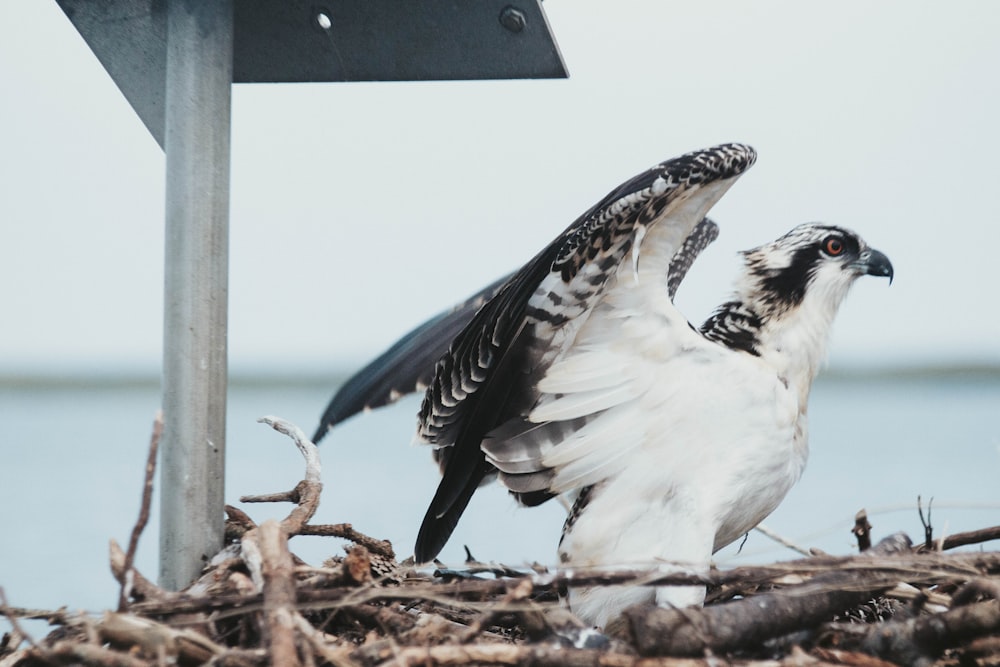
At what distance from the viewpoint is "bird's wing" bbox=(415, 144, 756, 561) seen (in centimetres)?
245

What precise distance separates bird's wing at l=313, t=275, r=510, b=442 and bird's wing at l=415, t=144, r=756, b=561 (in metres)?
0.37

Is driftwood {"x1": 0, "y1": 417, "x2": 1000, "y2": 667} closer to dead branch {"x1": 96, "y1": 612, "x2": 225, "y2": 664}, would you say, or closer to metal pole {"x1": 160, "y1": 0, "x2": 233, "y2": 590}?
dead branch {"x1": 96, "y1": 612, "x2": 225, "y2": 664}

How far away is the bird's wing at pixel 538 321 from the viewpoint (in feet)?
8.03

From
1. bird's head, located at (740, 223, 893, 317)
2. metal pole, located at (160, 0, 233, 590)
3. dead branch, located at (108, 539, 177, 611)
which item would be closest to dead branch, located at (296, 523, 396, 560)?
A: metal pole, located at (160, 0, 233, 590)

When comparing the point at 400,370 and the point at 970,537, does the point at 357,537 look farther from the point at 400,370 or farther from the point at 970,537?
the point at 970,537

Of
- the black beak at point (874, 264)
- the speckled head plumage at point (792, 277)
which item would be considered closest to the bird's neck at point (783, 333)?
the speckled head plumage at point (792, 277)

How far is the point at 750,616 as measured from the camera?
2.17 metres

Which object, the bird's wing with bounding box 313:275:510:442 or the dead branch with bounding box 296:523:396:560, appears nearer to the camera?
the dead branch with bounding box 296:523:396:560

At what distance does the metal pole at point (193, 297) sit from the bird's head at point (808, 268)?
4.50 feet

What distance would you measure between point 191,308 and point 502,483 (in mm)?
907

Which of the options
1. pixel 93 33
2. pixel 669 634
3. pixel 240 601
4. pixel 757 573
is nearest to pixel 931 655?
pixel 757 573

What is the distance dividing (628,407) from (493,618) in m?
0.72

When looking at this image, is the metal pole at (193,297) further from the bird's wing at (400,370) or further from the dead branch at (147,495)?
the bird's wing at (400,370)

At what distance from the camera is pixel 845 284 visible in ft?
9.87
